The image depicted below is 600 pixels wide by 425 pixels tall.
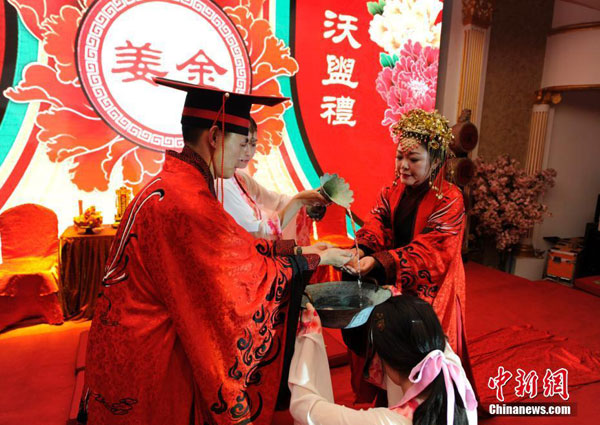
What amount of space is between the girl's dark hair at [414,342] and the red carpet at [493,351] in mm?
1406

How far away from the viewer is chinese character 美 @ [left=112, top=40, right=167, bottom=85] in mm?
3419

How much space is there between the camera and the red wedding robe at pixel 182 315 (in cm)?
121

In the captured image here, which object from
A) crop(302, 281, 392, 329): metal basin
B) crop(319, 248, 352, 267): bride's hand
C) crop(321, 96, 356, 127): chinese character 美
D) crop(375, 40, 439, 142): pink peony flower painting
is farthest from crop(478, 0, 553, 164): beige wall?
crop(319, 248, 352, 267): bride's hand

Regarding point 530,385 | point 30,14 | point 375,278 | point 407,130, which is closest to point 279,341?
point 375,278

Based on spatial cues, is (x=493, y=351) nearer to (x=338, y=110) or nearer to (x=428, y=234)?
(x=428, y=234)

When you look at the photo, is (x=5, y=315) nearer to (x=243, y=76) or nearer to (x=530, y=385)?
(x=243, y=76)

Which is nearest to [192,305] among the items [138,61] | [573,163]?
[138,61]

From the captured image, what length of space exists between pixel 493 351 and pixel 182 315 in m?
2.73

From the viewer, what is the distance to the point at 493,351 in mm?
3049

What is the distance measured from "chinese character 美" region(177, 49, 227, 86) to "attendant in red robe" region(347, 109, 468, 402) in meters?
2.34

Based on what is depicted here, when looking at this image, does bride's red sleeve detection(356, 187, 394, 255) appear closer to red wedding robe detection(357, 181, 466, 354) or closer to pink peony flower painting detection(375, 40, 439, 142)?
red wedding robe detection(357, 181, 466, 354)

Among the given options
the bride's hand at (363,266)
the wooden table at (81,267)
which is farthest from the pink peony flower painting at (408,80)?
the wooden table at (81,267)

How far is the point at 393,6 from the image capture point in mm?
4441

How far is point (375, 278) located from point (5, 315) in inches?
123
